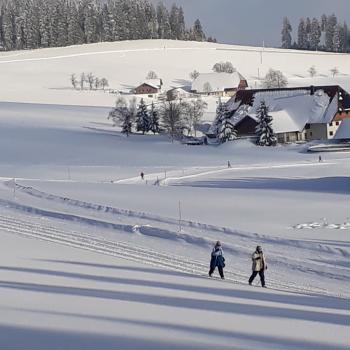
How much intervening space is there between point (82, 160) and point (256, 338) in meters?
43.2

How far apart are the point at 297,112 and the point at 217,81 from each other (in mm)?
49883

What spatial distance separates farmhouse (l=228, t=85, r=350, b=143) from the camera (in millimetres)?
68812

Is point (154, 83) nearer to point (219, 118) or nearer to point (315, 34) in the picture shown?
point (219, 118)

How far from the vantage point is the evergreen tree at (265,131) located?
6406cm

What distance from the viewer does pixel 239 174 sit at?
4262 cm

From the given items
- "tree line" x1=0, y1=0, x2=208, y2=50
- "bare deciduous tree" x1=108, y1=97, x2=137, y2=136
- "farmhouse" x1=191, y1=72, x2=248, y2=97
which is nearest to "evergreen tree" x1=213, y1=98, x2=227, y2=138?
"bare deciduous tree" x1=108, y1=97, x2=137, y2=136

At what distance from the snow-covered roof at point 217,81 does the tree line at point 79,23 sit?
4597cm

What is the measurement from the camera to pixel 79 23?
534ft

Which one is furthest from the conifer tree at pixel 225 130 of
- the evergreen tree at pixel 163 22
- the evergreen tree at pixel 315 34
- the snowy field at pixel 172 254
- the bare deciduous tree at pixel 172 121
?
the evergreen tree at pixel 315 34

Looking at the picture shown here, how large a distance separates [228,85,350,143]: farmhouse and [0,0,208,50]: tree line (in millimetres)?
86726

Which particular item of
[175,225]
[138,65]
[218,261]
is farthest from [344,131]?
[138,65]

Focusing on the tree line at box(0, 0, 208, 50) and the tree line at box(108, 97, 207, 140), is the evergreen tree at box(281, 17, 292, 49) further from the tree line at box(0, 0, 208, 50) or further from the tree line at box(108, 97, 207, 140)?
the tree line at box(108, 97, 207, 140)

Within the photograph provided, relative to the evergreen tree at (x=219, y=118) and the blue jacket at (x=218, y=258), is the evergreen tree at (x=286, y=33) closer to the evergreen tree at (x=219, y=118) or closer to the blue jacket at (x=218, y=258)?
the evergreen tree at (x=219, y=118)

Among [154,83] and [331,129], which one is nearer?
[331,129]
